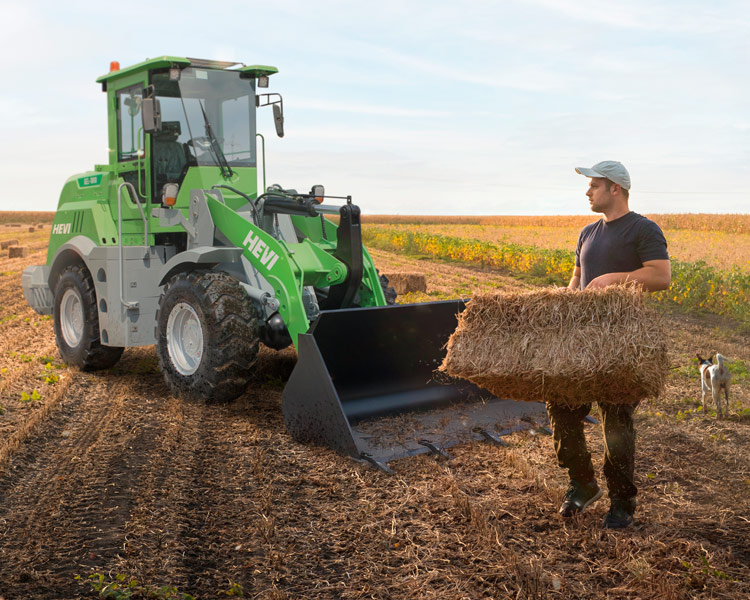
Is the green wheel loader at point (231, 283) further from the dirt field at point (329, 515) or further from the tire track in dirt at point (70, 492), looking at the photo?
the tire track in dirt at point (70, 492)

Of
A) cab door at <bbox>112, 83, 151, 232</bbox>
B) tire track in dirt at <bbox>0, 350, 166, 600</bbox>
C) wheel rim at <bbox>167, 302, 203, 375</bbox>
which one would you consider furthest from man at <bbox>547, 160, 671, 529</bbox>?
cab door at <bbox>112, 83, 151, 232</bbox>

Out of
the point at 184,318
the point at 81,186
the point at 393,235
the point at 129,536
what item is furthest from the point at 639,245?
the point at 393,235

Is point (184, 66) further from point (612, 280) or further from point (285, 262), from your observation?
point (612, 280)

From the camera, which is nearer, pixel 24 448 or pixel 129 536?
pixel 129 536

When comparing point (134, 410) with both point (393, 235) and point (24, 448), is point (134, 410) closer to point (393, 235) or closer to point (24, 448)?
point (24, 448)

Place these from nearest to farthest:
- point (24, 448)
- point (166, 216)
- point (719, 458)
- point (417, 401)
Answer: point (719, 458), point (24, 448), point (417, 401), point (166, 216)

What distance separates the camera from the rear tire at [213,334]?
6340 millimetres

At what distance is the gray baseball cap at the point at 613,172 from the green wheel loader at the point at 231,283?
7.75 ft

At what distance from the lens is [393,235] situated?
3136 cm

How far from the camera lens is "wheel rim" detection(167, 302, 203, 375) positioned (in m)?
6.87

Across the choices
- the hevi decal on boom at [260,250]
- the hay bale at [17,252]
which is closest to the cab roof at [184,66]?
the hevi decal on boom at [260,250]

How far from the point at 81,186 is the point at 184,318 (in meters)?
3.25

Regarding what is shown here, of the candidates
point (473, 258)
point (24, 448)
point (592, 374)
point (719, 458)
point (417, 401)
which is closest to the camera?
point (592, 374)

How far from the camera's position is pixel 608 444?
404 cm
